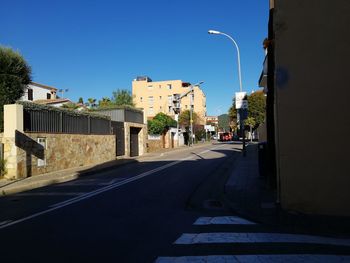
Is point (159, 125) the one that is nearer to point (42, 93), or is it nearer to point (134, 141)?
point (134, 141)

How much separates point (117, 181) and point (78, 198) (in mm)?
4167

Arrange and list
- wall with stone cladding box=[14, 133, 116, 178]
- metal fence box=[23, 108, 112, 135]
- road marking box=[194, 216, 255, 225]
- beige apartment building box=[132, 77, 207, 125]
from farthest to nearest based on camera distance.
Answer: beige apartment building box=[132, 77, 207, 125] < metal fence box=[23, 108, 112, 135] < wall with stone cladding box=[14, 133, 116, 178] < road marking box=[194, 216, 255, 225]

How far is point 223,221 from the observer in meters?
8.28

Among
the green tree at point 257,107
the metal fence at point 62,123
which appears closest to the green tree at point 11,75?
the metal fence at point 62,123

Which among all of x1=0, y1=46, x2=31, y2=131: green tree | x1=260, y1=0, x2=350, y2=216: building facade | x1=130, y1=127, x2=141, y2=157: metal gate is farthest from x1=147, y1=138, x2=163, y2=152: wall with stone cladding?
x1=260, y1=0, x2=350, y2=216: building facade

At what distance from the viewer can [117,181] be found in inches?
635

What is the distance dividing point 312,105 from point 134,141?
1131 inches

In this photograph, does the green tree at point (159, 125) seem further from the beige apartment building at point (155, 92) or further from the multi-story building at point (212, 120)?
the multi-story building at point (212, 120)

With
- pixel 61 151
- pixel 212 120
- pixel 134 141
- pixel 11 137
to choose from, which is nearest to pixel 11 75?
pixel 11 137

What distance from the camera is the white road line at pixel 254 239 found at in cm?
656

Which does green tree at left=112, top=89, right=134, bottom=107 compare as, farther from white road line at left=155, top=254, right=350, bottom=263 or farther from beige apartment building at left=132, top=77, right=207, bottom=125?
white road line at left=155, top=254, right=350, bottom=263

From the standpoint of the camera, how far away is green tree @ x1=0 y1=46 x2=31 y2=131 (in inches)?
772

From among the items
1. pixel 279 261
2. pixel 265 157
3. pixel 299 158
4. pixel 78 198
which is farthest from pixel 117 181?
pixel 279 261

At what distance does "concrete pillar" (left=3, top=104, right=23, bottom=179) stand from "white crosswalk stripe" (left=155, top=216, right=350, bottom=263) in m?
11.5
